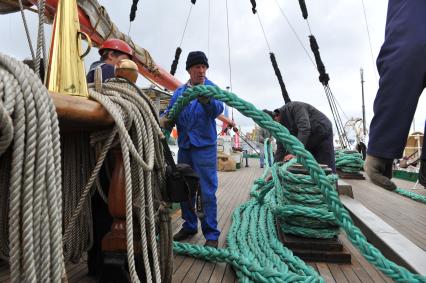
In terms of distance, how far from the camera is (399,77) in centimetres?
81

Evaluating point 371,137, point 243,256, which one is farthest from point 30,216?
point 243,256

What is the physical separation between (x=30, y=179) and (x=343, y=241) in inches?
91.1

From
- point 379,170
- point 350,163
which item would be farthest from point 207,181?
point 350,163

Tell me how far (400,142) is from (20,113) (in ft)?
3.14

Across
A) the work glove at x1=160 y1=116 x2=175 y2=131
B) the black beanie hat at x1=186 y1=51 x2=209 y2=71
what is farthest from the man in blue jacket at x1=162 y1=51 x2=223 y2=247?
the work glove at x1=160 y1=116 x2=175 y2=131

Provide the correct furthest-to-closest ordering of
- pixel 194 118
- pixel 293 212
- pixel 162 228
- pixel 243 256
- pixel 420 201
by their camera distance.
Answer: pixel 420 201, pixel 194 118, pixel 293 212, pixel 243 256, pixel 162 228

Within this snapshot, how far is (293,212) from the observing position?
1.92 m

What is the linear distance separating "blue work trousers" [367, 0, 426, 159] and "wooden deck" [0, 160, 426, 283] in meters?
1.11

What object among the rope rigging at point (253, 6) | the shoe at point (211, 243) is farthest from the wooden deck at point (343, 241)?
the rope rigging at point (253, 6)

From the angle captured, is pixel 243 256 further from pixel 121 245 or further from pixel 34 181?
pixel 34 181

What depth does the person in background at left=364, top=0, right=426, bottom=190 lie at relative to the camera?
79 centimetres

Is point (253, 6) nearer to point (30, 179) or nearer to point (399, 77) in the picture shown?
Answer: point (399, 77)

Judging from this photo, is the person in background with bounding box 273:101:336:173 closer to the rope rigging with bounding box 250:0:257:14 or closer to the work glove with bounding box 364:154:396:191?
the work glove with bounding box 364:154:396:191

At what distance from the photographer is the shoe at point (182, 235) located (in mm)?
2299
